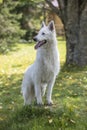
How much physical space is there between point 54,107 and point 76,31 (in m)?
7.23

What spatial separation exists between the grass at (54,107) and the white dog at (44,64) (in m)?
0.47

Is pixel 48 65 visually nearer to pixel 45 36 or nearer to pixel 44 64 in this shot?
pixel 44 64

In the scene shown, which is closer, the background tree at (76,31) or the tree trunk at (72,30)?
the background tree at (76,31)

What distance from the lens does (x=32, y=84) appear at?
6.97 meters

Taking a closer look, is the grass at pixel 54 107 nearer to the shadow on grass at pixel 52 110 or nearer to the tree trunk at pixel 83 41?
the shadow on grass at pixel 52 110

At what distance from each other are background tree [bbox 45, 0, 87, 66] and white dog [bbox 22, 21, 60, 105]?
22.0 ft

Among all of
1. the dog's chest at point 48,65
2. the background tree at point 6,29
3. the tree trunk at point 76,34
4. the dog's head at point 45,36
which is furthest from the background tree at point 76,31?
the background tree at point 6,29

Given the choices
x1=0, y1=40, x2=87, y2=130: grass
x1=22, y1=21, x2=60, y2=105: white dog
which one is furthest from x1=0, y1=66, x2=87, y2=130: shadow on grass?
x1=22, y1=21, x2=60, y2=105: white dog

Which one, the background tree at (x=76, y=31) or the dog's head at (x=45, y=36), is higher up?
the dog's head at (x=45, y=36)

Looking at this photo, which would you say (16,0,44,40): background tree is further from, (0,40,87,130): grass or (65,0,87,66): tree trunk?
(0,40,87,130): grass

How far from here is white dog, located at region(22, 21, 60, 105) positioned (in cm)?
650

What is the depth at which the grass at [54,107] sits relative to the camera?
5973 mm

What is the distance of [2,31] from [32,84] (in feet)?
55.8

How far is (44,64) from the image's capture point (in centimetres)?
673
